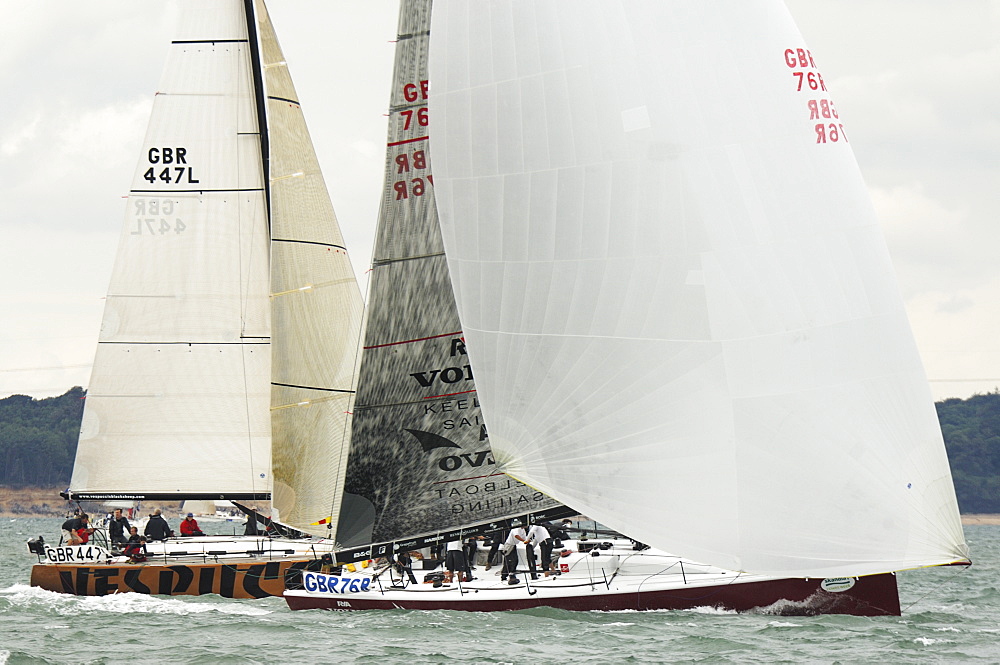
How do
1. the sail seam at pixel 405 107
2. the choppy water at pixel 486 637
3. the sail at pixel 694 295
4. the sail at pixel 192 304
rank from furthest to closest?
the sail at pixel 192 304
the sail seam at pixel 405 107
the choppy water at pixel 486 637
the sail at pixel 694 295

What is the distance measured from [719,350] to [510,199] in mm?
3111

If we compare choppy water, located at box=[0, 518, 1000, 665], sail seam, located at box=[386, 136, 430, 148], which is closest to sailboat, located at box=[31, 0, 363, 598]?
choppy water, located at box=[0, 518, 1000, 665]

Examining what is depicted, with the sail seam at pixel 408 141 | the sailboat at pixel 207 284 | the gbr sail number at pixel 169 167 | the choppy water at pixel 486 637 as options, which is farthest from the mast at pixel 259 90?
the choppy water at pixel 486 637

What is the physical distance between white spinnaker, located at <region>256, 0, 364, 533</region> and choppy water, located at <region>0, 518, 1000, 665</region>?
4154 mm

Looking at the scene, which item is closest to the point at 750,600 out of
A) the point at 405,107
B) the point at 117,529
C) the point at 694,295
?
the point at 694,295

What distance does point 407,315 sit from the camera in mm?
20188

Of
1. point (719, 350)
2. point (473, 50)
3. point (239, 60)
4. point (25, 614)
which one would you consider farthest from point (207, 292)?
point (719, 350)

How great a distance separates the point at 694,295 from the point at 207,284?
14475 millimetres

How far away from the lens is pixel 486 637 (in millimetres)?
17859

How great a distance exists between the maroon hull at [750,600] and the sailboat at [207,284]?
859cm

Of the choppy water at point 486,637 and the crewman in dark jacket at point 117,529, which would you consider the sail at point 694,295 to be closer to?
the choppy water at point 486,637

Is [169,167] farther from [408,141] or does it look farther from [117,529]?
[408,141]

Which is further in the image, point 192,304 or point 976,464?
point 976,464

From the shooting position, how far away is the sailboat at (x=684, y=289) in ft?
50.6
